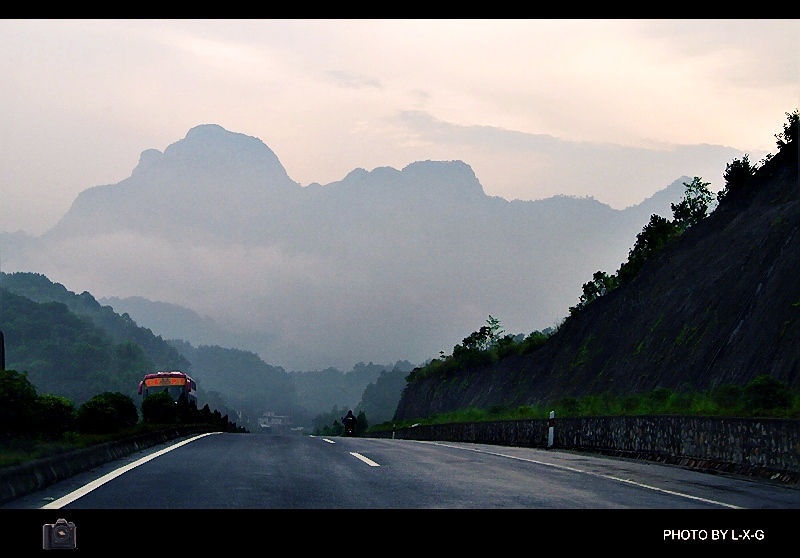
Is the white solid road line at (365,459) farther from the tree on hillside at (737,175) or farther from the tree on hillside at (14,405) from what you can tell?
the tree on hillside at (737,175)

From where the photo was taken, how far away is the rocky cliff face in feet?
106

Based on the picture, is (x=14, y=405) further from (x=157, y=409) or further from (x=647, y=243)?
(x=647, y=243)

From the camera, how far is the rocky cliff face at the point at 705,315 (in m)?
32.3

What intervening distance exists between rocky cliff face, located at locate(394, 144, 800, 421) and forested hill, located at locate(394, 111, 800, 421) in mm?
73

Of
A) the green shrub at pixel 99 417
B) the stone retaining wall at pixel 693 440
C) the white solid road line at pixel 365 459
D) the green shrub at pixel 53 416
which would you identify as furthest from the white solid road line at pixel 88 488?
the stone retaining wall at pixel 693 440

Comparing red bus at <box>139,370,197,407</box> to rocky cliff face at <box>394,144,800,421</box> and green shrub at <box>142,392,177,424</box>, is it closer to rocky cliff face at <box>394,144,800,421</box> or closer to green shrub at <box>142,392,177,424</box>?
rocky cliff face at <box>394,144,800,421</box>
